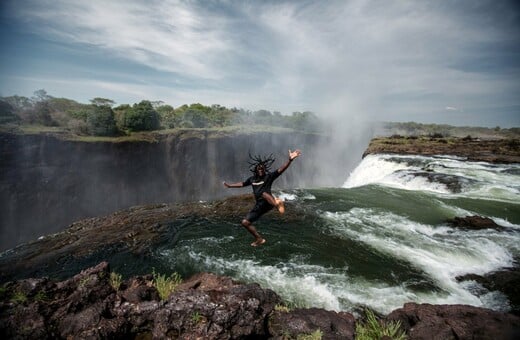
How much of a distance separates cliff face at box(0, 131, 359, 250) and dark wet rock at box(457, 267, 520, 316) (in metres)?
32.2

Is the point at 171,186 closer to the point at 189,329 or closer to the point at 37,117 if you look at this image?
the point at 37,117

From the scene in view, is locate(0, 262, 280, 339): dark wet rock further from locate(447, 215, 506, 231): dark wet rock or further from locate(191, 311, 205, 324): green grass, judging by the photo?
locate(447, 215, 506, 231): dark wet rock

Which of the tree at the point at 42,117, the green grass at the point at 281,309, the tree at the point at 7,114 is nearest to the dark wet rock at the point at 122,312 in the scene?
the green grass at the point at 281,309

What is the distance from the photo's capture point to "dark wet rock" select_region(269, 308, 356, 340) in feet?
14.0

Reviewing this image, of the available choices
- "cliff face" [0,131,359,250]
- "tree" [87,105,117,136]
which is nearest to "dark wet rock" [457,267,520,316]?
"cliff face" [0,131,359,250]

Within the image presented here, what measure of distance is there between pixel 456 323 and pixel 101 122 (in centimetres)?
3840

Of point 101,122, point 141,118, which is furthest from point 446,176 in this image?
point 141,118

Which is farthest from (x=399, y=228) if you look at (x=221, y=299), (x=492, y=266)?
(x=221, y=299)

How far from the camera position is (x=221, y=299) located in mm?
4566

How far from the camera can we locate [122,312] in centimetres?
442

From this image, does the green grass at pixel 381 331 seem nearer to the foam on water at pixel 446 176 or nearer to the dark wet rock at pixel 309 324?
the dark wet rock at pixel 309 324

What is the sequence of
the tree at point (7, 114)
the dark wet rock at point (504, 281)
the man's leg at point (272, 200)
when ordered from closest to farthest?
1. the man's leg at point (272, 200)
2. the dark wet rock at point (504, 281)
3. the tree at point (7, 114)

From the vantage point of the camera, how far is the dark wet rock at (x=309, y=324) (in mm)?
4258

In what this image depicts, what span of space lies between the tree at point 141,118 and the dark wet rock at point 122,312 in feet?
125
